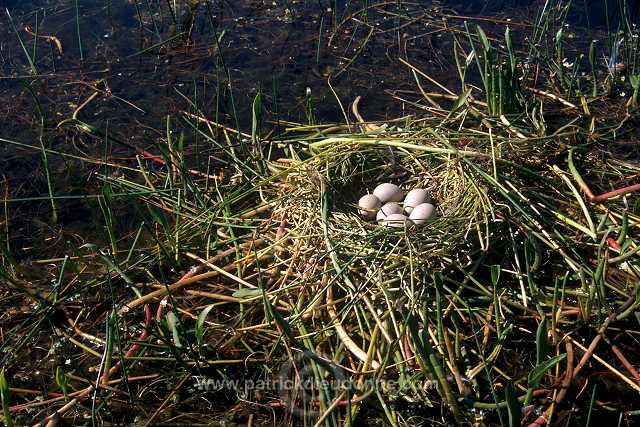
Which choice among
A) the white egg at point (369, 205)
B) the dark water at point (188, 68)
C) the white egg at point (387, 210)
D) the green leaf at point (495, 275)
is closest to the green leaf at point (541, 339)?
the green leaf at point (495, 275)

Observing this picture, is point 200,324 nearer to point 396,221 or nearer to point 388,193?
point 396,221

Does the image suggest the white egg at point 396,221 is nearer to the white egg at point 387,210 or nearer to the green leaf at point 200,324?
the white egg at point 387,210

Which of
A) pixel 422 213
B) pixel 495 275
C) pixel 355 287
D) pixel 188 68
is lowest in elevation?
pixel 188 68

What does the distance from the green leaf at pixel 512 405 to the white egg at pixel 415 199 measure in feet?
4.10

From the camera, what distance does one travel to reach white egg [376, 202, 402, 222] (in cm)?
324

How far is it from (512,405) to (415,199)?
1.32m

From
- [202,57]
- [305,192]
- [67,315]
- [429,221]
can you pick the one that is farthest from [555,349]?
[202,57]

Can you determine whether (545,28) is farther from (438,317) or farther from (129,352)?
(129,352)

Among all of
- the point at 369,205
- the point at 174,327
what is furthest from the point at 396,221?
A: the point at 174,327

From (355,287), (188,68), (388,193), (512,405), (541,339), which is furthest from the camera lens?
(188,68)

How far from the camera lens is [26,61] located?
4.92 metres

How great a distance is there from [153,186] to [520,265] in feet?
6.67

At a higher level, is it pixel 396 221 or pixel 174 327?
pixel 396 221

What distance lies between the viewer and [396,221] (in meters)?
3.09
